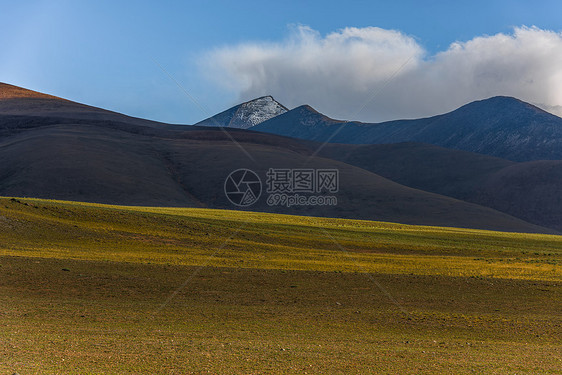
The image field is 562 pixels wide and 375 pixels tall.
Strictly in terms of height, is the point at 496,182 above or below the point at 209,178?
above

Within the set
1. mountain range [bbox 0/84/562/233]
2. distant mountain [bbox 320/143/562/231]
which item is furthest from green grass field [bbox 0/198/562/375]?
distant mountain [bbox 320/143/562/231]

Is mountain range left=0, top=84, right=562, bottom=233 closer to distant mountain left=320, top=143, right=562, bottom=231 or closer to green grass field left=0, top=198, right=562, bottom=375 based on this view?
distant mountain left=320, top=143, right=562, bottom=231

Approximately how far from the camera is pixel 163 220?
48.5m

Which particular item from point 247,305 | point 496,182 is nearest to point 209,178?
point 496,182

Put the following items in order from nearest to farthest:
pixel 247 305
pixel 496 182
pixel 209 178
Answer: pixel 247 305
pixel 209 178
pixel 496 182

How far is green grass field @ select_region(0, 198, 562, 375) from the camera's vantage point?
1338 centimetres

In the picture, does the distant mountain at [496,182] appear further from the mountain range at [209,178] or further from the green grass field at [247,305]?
the green grass field at [247,305]

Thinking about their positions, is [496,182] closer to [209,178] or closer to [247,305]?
[209,178]

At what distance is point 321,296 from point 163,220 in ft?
90.8

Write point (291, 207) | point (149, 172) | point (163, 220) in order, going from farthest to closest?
1. point (149, 172)
2. point (291, 207)
3. point (163, 220)

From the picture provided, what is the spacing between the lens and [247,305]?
69.7 feet

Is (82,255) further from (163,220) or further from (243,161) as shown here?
(243,161)

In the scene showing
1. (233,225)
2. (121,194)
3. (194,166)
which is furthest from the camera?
(194,166)

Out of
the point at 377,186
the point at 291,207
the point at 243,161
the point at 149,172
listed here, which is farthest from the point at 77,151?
the point at 377,186
